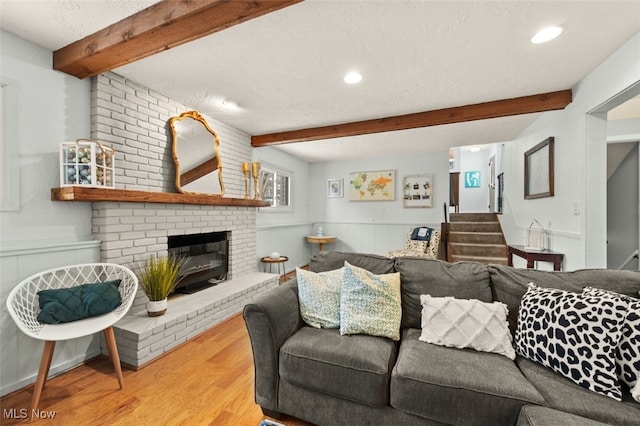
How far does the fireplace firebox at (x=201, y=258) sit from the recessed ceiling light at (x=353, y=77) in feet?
7.67

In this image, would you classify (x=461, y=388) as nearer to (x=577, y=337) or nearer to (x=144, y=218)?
(x=577, y=337)

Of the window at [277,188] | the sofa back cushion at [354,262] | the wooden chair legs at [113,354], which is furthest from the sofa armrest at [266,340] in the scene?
the window at [277,188]

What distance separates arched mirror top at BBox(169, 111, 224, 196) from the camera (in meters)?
2.73

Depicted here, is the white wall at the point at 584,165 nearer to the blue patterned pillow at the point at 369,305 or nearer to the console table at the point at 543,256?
the console table at the point at 543,256

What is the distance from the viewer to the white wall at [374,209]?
5055 mm

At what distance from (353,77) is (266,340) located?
2143mm

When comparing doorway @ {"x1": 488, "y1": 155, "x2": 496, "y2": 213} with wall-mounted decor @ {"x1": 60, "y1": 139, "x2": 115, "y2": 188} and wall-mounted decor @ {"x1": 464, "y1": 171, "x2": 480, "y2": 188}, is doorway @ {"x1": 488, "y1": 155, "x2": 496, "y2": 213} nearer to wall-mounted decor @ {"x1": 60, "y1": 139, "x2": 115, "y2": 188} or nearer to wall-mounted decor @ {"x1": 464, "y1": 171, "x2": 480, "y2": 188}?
wall-mounted decor @ {"x1": 464, "y1": 171, "x2": 480, "y2": 188}

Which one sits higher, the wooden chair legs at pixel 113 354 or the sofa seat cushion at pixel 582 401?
the sofa seat cushion at pixel 582 401

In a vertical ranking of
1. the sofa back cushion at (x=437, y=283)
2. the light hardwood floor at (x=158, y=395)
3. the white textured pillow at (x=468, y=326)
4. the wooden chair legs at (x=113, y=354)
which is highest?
the sofa back cushion at (x=437, y=283)

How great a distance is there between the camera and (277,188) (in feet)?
16.0

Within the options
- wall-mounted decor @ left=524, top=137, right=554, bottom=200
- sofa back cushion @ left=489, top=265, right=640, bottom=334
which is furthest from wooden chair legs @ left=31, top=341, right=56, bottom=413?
wall-mounted decor @ left=524, top=137, right=554, bottom=200

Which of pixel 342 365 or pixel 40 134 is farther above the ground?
pixel 40 134

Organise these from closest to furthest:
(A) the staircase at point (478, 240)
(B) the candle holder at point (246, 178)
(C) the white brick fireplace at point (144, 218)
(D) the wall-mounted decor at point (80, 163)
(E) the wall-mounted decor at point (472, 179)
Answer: (D) the wall-mounted decor at point (80, 163) < (C) the white brick fireplace at point (144, 218) < (B) the candle holder at point (246, 178) < (A) the staircase at point (478, 240) < (E) the wall-mounted decor at point (472, 179)

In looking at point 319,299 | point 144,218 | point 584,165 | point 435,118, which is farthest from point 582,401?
point 144,218
